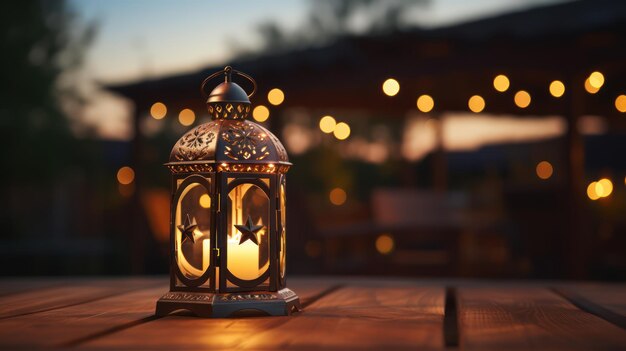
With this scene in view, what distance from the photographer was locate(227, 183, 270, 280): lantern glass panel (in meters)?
2.36

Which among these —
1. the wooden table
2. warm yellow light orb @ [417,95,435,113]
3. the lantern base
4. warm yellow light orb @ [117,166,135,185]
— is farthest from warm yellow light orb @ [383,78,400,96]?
warm yellow light orb @ [117,166,135,185]

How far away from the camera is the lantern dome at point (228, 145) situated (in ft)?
7.80

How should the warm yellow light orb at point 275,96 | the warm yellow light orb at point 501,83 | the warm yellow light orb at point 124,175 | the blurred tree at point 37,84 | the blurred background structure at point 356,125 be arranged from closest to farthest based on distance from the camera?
the blurred background structure at point 356,125
the warm yellow light orb at point 501,83
the warm yellow light orb at point 275,96
the blurred tree at point 37,84
the warm yellow light orb at point 124,175

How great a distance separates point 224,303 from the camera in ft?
7.47

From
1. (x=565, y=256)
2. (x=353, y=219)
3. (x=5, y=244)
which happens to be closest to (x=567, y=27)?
(x=565, y=256)

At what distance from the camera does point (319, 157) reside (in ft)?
78.6

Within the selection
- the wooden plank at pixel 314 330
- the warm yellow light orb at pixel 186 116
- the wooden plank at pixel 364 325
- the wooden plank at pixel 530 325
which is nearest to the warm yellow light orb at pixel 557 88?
the warm yellow light orb at pixel 186 116

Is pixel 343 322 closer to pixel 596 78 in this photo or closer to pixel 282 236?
pixel 282 236

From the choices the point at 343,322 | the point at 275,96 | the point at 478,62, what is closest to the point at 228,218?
the point at 343,322

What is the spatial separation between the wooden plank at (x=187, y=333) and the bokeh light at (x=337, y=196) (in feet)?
71.3

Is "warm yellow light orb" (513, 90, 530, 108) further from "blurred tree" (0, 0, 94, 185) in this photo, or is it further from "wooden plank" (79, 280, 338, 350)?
"blurred tree" (0, 0, 94, 185)

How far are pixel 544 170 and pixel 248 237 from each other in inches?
699

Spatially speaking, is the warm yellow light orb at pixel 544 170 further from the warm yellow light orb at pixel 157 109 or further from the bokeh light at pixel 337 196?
the warm yellow light orb at pixel 157 109

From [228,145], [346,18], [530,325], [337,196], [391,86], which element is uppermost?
[346,18]
